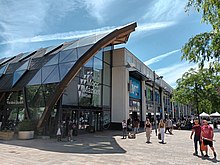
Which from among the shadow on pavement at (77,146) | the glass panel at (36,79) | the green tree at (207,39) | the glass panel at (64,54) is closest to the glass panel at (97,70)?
the glass panel at (64,54)

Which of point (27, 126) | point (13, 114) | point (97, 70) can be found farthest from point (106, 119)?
point (27, 126)

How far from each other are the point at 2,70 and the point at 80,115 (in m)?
12.2

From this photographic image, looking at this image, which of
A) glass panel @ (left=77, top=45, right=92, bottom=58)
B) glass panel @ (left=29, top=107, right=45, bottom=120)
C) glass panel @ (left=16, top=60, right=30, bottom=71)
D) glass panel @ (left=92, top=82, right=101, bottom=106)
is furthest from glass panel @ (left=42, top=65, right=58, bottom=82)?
glass panel @ (left=92, top=82, right=101, bottom=106)

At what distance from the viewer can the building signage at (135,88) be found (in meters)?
27.3

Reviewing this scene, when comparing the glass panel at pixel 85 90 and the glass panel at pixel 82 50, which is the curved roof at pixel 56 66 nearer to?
the glass panel at pixel 82 50

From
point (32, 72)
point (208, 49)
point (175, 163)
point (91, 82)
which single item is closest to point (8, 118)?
point (32, 72)

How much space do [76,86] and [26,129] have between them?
225 inches

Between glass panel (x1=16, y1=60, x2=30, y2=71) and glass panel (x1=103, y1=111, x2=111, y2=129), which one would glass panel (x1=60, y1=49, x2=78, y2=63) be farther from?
glass panel (x1=103, y1=111, x2=111, y2=129)

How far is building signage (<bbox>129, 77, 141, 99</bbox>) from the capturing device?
89.5 feet

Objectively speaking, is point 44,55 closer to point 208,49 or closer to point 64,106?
point 64,106

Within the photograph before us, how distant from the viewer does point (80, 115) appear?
19.8 metres

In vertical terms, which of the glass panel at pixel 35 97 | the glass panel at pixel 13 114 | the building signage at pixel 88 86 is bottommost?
the glass panel at pixel 13 114

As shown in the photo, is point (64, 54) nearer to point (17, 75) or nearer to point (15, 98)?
point (17, 75)

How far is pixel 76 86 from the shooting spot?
19422 millimetres
